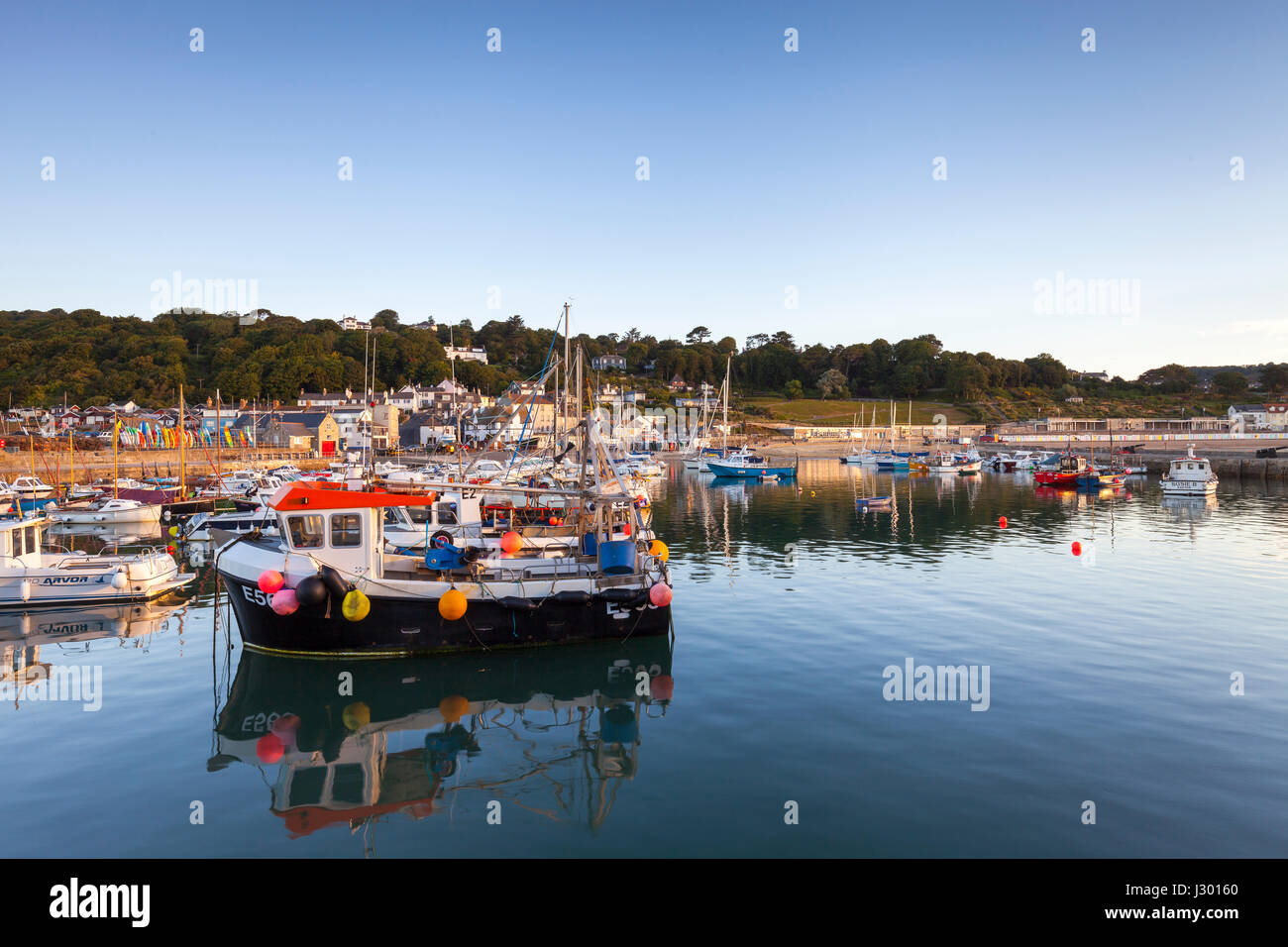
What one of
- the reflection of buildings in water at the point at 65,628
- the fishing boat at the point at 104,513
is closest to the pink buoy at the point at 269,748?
the reflection of buildings in water at the point at 65,628

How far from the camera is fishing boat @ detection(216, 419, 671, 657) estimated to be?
16.6 metres

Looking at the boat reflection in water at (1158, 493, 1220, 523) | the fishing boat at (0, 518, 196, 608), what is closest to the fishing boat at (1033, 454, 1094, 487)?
the boat reflection in water at (1158, 493, 1220, 523)

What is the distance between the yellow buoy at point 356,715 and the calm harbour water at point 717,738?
6 centimetres

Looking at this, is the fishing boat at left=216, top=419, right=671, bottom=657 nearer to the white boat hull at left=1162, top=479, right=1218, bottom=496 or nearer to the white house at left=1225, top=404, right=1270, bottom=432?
the white boat hull at left=1162, top=479, right=1218, bottom=496

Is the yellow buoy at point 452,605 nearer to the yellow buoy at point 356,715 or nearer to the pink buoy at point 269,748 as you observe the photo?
the yellow buoy at point 356,715

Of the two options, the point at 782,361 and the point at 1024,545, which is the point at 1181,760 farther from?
the point at 782,361

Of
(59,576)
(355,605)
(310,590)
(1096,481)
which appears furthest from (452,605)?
(1096,481)

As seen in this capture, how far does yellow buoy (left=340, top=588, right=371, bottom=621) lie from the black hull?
1.61 ft

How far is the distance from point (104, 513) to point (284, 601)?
117 feet

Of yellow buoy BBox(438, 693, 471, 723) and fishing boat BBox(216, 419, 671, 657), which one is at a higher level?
fishing boat BBox(216, 419, 671, 657)

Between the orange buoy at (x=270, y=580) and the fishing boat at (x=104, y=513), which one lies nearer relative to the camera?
the orange buoy at (x=270, y=580)

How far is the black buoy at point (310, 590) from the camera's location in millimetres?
16078
